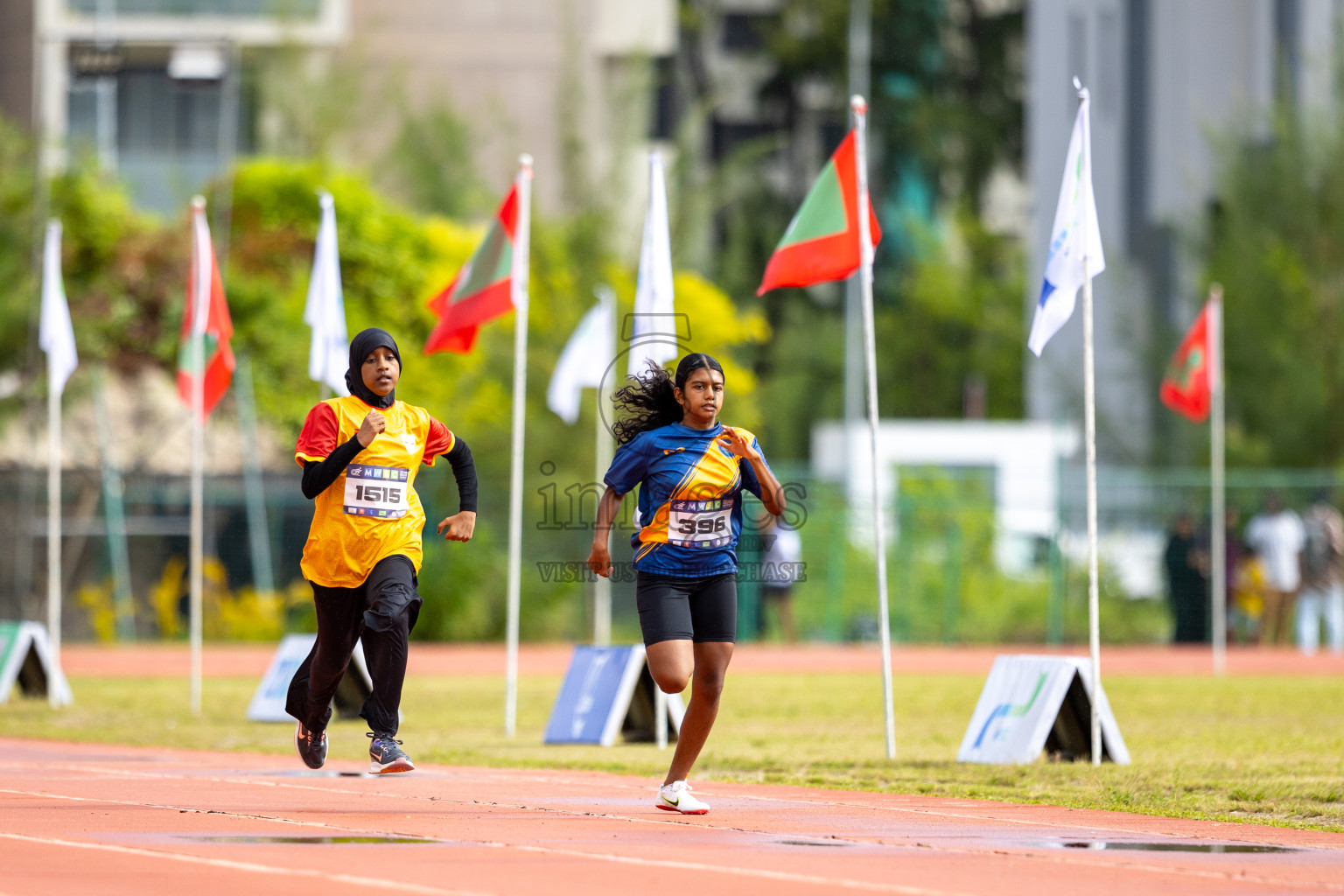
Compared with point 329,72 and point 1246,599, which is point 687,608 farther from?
point 329,72

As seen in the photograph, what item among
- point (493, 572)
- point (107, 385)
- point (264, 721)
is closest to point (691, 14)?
point (107, 385)

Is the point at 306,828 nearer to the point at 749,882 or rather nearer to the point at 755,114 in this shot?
the point at 749,882

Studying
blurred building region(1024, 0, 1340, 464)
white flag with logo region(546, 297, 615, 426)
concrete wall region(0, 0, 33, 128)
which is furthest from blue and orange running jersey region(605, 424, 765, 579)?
concrete wall region(0, 0, 33, 128)

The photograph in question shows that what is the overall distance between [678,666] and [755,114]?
4929 centimetres

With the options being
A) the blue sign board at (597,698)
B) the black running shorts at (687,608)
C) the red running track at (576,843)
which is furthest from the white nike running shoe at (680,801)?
the blue sign board at (597,698)

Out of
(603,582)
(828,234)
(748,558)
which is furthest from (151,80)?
(828,234)

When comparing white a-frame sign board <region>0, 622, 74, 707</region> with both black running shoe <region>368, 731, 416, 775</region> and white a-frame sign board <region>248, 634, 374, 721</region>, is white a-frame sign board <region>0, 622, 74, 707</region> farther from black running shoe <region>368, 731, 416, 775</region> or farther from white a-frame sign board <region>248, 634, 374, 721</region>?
black running shoe <region>368, 731, 416, 775</region>

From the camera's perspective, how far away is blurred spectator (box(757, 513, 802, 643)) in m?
27.5

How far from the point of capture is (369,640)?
965cm

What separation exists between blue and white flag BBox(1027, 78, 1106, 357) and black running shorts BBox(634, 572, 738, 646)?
442cm

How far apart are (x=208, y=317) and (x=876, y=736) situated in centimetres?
657

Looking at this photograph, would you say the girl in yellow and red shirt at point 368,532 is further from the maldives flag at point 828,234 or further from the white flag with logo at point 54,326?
the white flag with logo at point 54,326

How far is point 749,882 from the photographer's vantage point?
6.97m

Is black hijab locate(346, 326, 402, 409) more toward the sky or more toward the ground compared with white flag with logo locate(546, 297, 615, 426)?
more toward the ground
